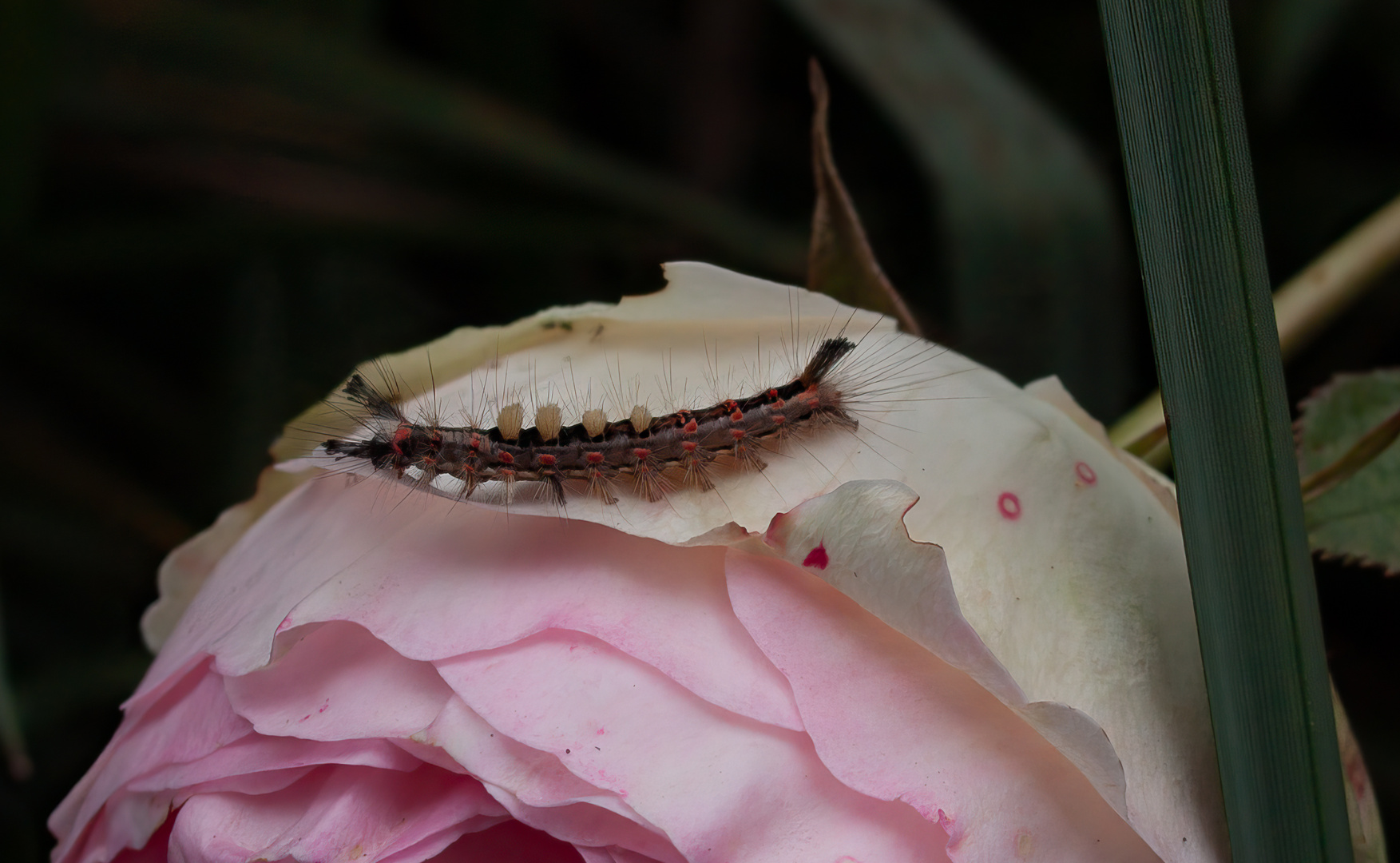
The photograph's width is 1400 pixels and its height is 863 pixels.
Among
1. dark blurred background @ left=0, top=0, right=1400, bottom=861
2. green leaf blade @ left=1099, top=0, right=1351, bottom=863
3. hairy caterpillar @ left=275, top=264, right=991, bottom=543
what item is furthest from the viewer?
dark blurred background @ left=0, top=0, right=1400, bottom=861

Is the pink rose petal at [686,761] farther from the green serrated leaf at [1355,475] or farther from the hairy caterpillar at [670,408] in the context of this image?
the green serrated leaf at [1355,475]

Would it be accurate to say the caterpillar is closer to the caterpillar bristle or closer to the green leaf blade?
the caterpillar bristle

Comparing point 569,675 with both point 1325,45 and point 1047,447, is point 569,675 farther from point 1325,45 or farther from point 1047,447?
point 1325,45

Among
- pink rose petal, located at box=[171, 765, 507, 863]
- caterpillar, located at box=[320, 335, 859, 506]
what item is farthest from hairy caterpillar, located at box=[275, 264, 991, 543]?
pink rose petal, located at box=[171, 765, 507, 863]

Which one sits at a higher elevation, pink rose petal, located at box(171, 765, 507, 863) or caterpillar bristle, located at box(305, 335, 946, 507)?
caterpillar bristle, located at box(305, 335, 946, 507)

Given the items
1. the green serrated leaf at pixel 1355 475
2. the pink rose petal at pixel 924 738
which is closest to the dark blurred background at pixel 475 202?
the green serrated leaf at pixel 1355 475

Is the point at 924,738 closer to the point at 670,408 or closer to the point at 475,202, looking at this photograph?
the point at 670,408
